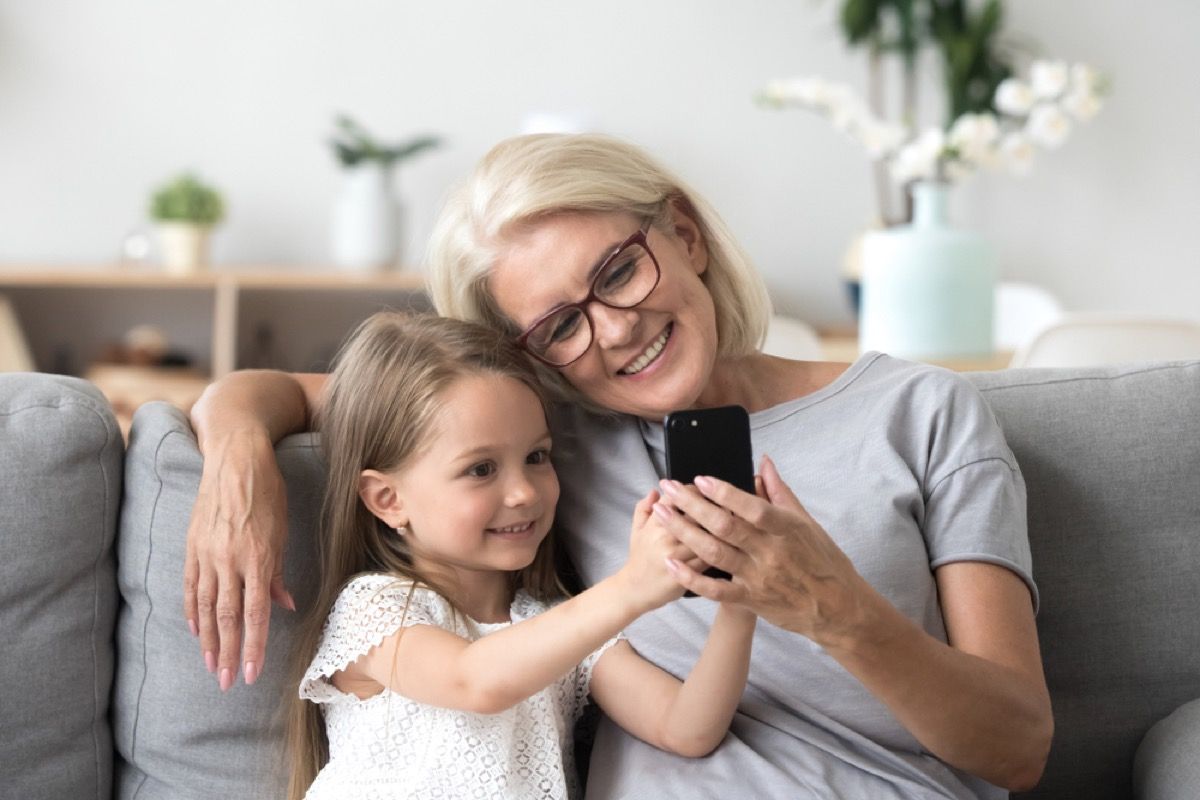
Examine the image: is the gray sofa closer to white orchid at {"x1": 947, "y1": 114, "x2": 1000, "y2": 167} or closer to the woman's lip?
the woman's lip

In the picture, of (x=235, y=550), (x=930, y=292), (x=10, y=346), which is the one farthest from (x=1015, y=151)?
(x=10, y=346)

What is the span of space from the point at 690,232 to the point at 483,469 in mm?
372

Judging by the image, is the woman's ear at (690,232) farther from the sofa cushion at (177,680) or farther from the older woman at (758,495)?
the sofa cushion at (177,680)

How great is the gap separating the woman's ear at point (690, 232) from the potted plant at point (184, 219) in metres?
2.63

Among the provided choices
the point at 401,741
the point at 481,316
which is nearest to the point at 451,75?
the point at 481,316

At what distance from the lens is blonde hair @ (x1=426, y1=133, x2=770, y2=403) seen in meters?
1.41

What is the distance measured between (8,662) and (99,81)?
3096 millimetres

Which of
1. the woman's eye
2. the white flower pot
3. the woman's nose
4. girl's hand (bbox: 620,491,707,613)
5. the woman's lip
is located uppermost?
the woman's eye

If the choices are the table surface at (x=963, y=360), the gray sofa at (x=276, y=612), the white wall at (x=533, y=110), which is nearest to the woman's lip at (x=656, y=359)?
the gray sofa at (x=276, y=612)

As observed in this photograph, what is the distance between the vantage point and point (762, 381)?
1532mm

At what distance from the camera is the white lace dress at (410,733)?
1.31 metres

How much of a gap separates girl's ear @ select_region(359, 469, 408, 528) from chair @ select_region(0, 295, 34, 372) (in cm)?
267

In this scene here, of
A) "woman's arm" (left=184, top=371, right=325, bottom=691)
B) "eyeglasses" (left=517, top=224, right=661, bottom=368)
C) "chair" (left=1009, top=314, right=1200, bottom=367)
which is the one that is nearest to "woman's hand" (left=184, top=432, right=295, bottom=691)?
"woman's arm" (left=184, top=371, right=325, bottom=691)

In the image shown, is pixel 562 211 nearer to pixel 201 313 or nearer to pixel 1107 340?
pixel 1107 340
